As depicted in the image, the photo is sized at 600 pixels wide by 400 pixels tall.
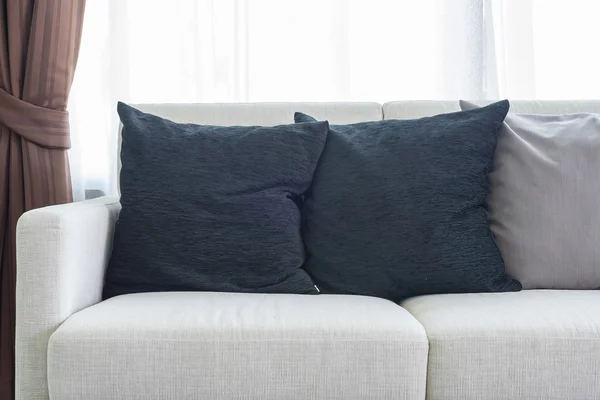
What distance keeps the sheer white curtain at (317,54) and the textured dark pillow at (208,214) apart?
0.73 metres

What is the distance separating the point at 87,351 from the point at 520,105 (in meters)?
1.43

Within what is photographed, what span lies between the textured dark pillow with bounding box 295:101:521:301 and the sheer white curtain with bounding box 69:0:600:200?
76 cm

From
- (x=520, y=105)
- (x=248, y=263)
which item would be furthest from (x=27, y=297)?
(x=520, y=105)

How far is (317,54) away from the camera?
250 cm

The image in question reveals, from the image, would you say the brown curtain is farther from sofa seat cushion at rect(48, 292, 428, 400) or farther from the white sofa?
sofa seat cushion at rect(48, 292, 428, 400)

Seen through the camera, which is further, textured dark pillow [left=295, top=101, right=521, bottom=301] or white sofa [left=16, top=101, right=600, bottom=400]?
textured dark pillow [left=295, top=101, right=521, bottom=301]

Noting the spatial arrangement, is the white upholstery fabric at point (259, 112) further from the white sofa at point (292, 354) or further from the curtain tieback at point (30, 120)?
the white sofa at point (292, 354)

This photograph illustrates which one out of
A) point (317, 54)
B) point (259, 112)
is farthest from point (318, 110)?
point (317, 54)

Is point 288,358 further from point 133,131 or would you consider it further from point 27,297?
point 133,131

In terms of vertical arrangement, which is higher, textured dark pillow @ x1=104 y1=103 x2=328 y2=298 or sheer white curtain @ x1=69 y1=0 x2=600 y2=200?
sheer white curtain @ x1=69 y1=0 x2=600 y2=200

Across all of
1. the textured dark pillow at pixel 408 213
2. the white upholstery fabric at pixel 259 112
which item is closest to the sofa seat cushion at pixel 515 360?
the textured dark pillow at pixel 408 213

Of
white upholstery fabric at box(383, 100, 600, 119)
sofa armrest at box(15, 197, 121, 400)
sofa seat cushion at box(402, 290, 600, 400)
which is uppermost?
white upholstery fabric at box(383, 100, 600, 119)

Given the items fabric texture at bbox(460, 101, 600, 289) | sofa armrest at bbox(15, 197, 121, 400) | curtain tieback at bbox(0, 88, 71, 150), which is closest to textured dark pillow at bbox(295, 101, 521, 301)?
fabric texture at bbox(460, 101, 600, 289)

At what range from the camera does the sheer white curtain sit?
95.8 inches
